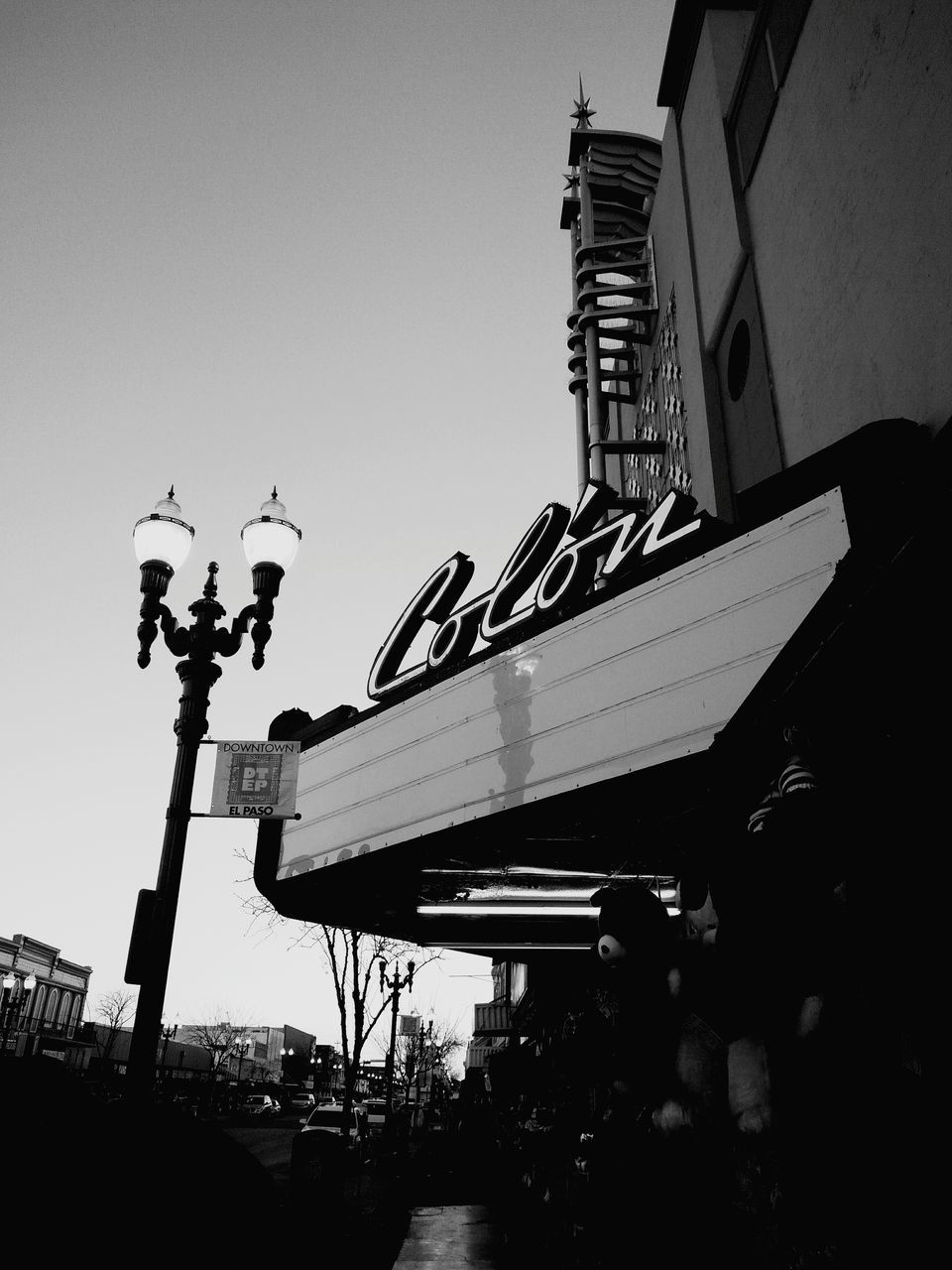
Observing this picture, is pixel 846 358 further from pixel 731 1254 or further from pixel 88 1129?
pixel 88 1129

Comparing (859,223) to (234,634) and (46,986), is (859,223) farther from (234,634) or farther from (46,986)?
(46,986)

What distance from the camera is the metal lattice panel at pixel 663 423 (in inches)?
480

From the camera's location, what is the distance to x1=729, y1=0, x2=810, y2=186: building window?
824 cm

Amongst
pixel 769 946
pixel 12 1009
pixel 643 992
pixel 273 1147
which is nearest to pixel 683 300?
pixel 643 992

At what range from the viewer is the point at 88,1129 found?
90.3 inches

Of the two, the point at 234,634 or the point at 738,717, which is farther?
the point at 234,634

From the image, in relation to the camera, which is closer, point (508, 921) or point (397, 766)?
point (397, 766)

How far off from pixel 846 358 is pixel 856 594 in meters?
4.18

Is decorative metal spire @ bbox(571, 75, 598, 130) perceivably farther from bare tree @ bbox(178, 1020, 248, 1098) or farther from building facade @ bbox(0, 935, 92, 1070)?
bare tree @ bbox(178, 1020, 248, 1098)

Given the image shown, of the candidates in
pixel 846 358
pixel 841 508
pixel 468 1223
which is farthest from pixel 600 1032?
pixel 468 1223

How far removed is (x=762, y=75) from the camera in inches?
358

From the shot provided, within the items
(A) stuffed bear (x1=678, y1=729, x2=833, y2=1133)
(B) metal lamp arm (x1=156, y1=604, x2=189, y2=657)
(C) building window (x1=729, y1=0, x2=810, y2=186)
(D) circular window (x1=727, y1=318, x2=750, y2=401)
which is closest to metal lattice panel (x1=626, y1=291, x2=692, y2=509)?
(D) circular window (x1=727, y1=318, x2=750, y2=401)

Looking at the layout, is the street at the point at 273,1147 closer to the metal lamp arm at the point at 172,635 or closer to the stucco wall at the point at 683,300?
the metal lamp arm at the point at 172,635

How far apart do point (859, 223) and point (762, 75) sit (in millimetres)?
3658
